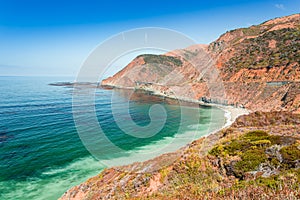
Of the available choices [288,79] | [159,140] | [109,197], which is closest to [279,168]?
[109,197]

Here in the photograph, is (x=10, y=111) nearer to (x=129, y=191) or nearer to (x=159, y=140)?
(x=159, y=140)

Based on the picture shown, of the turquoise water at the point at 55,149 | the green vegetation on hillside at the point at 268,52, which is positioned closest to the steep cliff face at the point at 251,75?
the green vegetation on hillside at the point at 268,52

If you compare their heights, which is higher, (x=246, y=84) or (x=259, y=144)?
(x=246, y=84)

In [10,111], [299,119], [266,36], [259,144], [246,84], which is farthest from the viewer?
[266,36]

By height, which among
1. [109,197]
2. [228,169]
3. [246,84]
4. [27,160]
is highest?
[246,84]

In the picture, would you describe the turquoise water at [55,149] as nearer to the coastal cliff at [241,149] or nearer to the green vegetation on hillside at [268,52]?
the coastal cliff at [241,149]

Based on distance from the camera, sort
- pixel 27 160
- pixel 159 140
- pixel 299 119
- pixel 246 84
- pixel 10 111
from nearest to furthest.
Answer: pixel 299 119 < pixel 27 160 < pixel 159 140 < pixel 10 111 < pixel 246 84

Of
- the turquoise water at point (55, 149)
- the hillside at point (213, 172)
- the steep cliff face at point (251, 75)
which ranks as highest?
the steep cliff face at point (251, 75)

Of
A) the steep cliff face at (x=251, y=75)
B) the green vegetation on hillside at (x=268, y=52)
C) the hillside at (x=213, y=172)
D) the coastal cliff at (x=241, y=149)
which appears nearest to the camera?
the coastal cliff at (x=241, y=149)

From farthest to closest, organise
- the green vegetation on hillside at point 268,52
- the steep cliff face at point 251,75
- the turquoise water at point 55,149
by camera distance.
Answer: the green vegetation on hillside at point 268,52, the steep cliff face at point 251,75, the turquoise water at point 55,149
